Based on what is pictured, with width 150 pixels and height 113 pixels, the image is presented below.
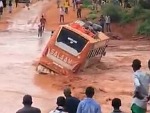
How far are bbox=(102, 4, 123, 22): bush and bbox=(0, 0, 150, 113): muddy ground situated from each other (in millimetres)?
1660

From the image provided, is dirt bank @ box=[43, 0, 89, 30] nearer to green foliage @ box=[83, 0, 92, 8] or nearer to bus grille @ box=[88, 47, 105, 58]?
green foliage @ box=[83, 0, 92, 8]

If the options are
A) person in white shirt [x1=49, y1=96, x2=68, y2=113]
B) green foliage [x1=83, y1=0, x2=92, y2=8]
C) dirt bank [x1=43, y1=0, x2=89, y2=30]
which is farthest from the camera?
green foliage [x1=83, y1=0, x2=92, y2=8]

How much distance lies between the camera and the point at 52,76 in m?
20.8

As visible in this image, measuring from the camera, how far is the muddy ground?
55.9 ft

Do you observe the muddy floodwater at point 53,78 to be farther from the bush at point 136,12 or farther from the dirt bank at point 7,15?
the dirt bank at point 7,15

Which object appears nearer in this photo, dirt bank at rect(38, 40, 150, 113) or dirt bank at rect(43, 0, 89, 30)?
dirt bank at rect(38, 40, 150, 113)

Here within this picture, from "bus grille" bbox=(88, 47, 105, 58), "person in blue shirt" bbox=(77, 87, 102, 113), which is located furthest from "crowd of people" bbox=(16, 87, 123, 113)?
"bus grille" bbox=(88, 47, 105, 58)

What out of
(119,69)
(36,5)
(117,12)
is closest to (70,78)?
(119,69)

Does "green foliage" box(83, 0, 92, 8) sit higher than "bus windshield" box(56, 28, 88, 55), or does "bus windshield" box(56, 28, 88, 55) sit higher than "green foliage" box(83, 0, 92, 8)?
"bus windshield" box(56, 28, 88, 55)

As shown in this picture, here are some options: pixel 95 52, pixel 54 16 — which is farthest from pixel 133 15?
pixel 95 52

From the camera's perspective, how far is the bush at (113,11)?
119 ft

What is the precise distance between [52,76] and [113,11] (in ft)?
54.9

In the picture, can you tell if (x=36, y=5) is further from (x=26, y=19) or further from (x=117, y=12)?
(x=117, y=12)

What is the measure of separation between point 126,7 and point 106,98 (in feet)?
78.6
